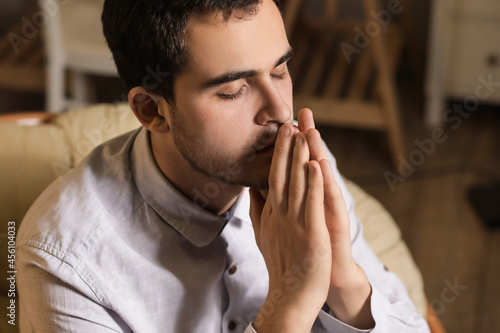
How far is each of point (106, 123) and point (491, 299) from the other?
4.32ft

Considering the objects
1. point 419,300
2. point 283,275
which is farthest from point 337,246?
point 419,300

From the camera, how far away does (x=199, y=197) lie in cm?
110

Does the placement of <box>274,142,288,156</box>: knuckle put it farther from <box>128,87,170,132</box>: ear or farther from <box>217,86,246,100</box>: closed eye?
<box>128,87,170,132</box>: ear

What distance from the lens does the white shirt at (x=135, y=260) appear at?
Result: 976 millimetres

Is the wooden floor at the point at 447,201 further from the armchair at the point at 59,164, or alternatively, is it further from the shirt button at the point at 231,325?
the shirt button at the point at 231,325

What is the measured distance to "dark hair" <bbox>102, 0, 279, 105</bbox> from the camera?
3.02ft

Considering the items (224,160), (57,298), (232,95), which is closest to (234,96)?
(232,95)

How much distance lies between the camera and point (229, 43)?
0.93 m

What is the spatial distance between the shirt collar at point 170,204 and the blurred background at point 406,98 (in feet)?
3.78

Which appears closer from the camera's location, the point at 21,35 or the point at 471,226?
the point at 471,226

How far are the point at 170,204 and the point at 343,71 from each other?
5.39ft

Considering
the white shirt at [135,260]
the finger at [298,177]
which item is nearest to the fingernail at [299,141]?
the finger at [298,177]

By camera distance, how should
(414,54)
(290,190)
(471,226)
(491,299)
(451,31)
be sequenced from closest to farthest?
1. (290,190)
2. (491,299)
3. (471,226)
4. (451,31)
5. (414,54)

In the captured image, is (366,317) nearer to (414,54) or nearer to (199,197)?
(199,197)
